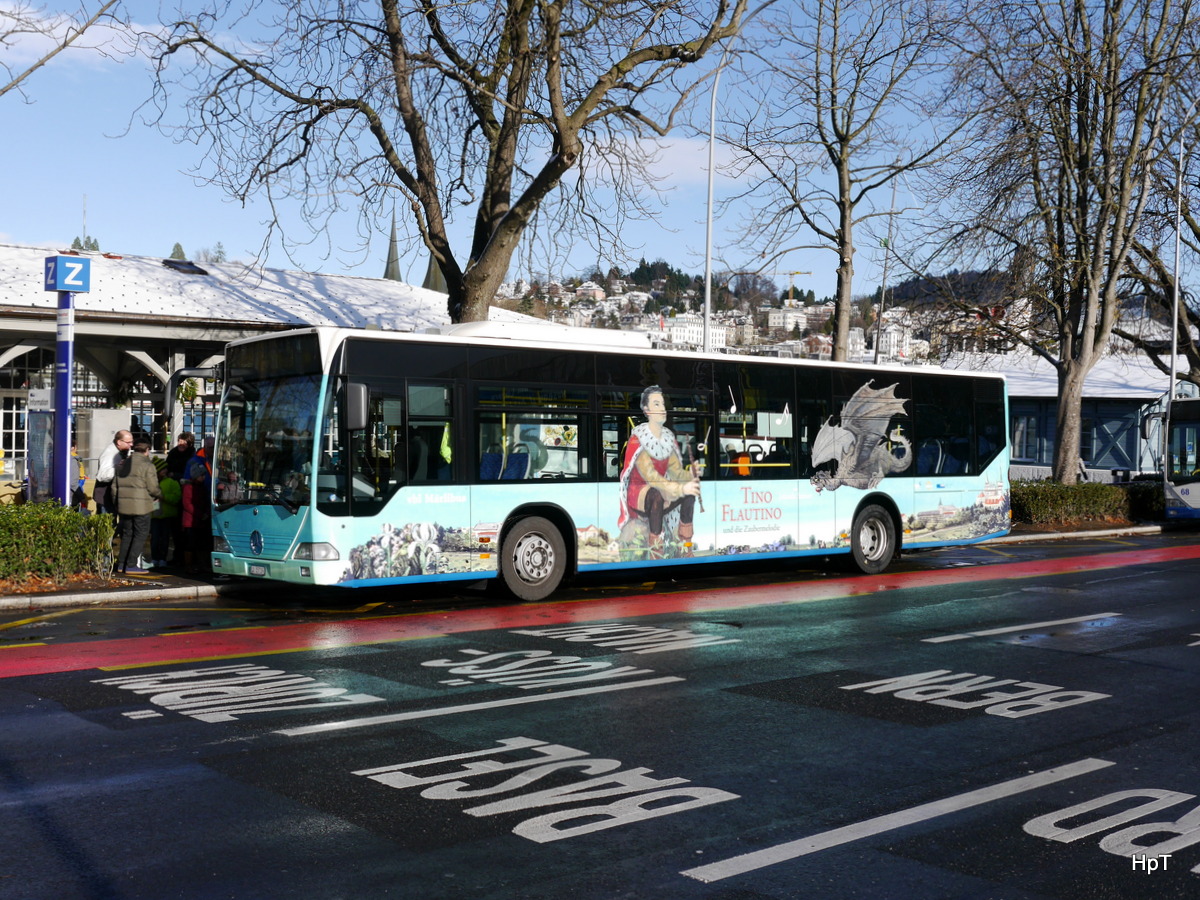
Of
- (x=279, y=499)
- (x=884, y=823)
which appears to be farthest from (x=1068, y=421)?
(x=884, y=823)

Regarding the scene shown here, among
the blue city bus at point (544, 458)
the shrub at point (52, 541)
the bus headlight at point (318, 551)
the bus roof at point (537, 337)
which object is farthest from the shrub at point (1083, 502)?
the shrub at point (52, 541)

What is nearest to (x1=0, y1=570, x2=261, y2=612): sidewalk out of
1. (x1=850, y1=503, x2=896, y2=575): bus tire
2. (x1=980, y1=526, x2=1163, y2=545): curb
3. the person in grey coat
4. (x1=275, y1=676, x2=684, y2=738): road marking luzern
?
the person in grey coat

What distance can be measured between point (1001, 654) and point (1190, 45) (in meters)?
23.5

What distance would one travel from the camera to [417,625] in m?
12.1

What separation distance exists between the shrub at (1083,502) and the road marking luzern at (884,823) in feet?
67.5

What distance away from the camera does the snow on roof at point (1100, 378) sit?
4541 centimetres

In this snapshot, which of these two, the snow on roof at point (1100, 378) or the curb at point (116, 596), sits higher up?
the snow on roof at point (1100, 378)

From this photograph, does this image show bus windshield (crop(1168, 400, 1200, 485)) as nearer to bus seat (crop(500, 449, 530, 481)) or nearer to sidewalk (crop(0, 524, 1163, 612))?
bus seat (crop(500, 449, 530, 481))

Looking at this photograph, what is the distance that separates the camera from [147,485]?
14.8 m

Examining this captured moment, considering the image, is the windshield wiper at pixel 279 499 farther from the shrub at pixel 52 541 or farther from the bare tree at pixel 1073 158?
the bare tree at pixel 1073 158

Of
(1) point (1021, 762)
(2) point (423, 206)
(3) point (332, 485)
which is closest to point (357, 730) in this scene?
(1) point (1021, 762)

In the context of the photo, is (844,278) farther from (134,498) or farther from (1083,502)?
(134,498)

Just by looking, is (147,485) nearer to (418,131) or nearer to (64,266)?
(64,266)

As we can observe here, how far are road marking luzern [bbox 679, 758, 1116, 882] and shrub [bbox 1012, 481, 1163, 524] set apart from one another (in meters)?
20.6
